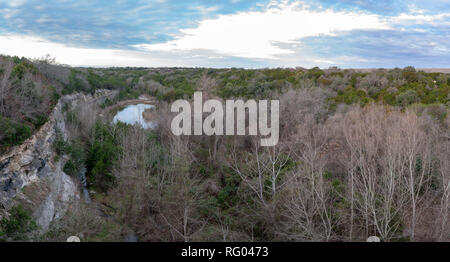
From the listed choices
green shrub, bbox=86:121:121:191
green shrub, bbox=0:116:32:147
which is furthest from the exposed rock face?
green shrub, bbox=86:121:121:191

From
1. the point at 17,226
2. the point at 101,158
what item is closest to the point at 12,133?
the point at 17,226

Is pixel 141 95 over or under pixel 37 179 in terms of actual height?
over

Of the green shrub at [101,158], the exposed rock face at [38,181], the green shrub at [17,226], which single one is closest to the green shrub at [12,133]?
the exposed rock face at [38,181]

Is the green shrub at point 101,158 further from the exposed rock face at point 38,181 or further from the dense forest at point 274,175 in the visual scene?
the exposed rock face at point 38,181

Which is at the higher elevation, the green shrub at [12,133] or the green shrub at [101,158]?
the green shrub at [12,133]
